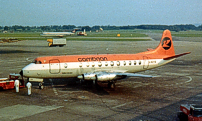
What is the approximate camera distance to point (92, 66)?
27.5m

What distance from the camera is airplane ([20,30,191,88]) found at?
25.5 meters

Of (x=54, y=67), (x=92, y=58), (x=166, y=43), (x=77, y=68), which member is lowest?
(x=77, y=68)

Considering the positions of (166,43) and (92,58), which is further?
(166,43)

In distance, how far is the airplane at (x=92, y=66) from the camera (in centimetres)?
2550

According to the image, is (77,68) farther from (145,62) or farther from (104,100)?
(145,62)

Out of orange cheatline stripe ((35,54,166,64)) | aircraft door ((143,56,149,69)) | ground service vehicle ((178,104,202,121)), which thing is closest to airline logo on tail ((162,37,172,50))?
orange cheatline stripe ((35,54,166,64))

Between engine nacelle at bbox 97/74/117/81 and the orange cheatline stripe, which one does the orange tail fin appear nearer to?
the orange cheatline stripe

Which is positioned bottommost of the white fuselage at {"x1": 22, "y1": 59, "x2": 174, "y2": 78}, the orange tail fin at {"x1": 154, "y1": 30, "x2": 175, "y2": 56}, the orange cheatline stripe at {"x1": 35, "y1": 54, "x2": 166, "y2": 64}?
the white fuselage at {"x1": 22, "y1": 59, "x2": 174, "y2": 78}

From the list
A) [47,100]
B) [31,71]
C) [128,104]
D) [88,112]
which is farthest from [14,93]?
[128,104]

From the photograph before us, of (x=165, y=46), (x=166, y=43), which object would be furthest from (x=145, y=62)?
(x=166, y=43)

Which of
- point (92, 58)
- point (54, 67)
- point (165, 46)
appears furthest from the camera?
point (165, 46)

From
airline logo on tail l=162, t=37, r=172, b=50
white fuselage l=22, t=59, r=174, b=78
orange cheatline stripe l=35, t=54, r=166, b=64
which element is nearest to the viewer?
white fuselage l=22, t=59, r=174, b=78

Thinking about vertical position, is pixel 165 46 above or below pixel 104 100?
above

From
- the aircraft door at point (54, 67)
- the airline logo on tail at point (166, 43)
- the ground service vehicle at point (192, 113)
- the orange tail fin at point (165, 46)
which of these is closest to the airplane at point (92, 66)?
the aircraft door at point (54, 67)
